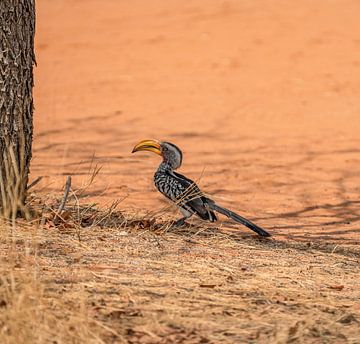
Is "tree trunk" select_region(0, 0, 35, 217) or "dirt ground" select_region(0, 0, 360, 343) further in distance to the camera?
"tree trunk" select_region(0, 0, 35, 217)

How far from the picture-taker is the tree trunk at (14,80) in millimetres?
6234

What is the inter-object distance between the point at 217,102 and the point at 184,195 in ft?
26.6

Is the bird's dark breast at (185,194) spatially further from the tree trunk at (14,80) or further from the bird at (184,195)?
the tree trunk at (14,80)

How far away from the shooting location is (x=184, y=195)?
6.88 meters

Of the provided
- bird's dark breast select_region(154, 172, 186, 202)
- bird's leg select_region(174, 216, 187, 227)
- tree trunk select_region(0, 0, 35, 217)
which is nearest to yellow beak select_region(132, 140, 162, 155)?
bird's dark breast select_region(154, 172, 186, 202)

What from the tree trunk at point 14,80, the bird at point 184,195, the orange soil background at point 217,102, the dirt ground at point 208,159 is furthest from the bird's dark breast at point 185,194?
the tree trunk at point 14,80

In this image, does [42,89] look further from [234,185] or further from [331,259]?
[331,259]

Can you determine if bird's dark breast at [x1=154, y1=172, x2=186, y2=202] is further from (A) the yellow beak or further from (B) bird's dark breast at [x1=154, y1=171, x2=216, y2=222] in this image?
(A) the yellow beak

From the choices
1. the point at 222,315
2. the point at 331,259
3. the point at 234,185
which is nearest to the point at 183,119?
the point at 234,185

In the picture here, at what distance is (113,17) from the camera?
2244 cm

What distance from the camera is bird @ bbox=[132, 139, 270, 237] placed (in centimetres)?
692

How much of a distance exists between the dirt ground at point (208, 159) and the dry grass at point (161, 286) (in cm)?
1

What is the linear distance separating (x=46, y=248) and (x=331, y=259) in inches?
78.2

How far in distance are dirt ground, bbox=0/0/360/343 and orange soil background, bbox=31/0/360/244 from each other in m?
0.04
